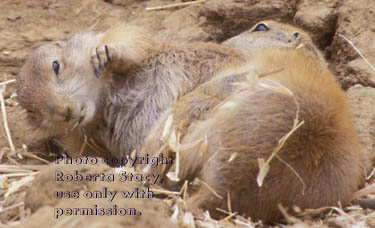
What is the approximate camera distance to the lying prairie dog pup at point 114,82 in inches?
140

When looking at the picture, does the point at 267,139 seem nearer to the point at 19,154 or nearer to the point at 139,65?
the point at 139,65

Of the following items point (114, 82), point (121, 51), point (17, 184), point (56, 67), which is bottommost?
point (17, 184)

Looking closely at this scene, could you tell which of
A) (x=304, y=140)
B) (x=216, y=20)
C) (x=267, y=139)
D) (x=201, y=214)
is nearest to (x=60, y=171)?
(x=201, y=214)

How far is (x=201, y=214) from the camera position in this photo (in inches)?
109

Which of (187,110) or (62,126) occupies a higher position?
(187,110)

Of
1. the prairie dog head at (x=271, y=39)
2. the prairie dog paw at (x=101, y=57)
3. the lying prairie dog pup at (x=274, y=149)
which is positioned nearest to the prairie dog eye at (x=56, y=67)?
the prairie dog paw at (x=101, y=57)

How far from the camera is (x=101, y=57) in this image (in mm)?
3629

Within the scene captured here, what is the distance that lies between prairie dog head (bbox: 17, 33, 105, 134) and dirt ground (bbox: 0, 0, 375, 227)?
0.40 m

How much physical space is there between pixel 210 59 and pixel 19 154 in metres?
1.50

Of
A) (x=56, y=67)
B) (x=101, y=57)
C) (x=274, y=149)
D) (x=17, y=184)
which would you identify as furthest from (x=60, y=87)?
(x=274, y=149)

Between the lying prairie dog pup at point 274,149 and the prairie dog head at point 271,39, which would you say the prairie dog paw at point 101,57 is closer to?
the lying prairie dog pup at point 274,149

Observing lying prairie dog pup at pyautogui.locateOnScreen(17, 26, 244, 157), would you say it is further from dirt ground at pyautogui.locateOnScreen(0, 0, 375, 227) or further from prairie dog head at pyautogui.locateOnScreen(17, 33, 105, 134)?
dirt ground at pyautogui.locateOnScreen(0, 0, 375, 227)

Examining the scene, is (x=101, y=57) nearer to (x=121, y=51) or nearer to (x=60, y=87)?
(x=121, y=51)

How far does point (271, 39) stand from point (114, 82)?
1392 mm
